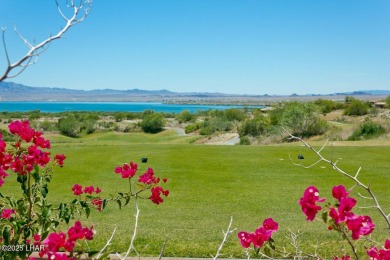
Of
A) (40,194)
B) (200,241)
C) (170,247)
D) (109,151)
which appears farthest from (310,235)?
(109,151)

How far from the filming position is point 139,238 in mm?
5203

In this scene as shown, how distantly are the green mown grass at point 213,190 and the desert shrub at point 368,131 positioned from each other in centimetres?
1061

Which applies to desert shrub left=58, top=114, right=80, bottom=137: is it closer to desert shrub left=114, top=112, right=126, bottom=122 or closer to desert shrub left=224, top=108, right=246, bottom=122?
desert shrub left=224, top=108, right=246, bottom=122

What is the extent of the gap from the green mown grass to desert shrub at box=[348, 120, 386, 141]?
1061 centimetres

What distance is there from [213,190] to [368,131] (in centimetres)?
1968

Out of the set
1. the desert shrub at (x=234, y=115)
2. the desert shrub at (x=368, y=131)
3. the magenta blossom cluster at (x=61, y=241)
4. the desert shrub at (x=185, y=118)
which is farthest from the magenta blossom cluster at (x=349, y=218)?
the desert shrub at (x=185, y=118)

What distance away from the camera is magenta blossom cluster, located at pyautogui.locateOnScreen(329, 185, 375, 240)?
1.46 meters

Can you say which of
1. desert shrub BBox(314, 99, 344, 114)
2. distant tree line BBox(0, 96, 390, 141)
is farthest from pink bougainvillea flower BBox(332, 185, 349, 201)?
desert shrub BBox(314, 99, 344, 114)

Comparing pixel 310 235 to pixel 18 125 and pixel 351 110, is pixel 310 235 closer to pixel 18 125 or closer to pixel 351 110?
pixel 18 125

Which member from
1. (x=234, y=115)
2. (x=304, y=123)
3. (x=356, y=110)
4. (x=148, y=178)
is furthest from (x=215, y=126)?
(x=148, y=178)

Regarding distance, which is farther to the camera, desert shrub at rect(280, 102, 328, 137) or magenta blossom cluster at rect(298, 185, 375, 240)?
desert shrub at rect(280, 102, 328, 137)

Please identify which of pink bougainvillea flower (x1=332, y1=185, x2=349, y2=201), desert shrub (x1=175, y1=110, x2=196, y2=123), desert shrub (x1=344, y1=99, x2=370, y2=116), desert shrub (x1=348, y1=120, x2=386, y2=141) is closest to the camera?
pink bougainvillea flower (x1=332, y1=185, x2=349, y2=201)

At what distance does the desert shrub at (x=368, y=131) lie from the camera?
24766 mm

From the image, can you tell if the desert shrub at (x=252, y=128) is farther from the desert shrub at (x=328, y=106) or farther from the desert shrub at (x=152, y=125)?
the desert shrub at (x=328, y=106)
